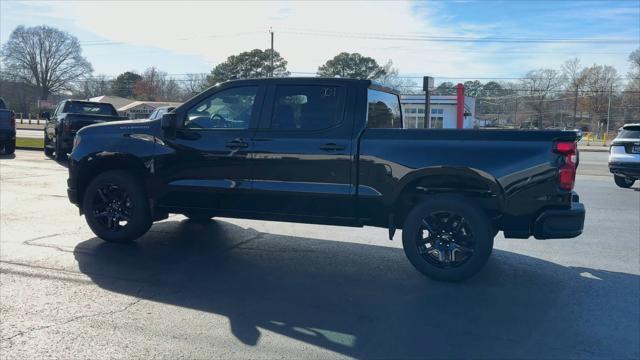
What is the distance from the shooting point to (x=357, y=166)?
5863 millimetres

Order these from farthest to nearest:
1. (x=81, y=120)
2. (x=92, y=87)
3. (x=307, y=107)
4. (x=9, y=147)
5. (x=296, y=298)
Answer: (x=92, y=87) → (x=9, y=147) → (x=81, y=120) → (x=307, y=107) → (x=296, y=298)

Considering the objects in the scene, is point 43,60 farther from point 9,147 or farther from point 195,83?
point 9,147

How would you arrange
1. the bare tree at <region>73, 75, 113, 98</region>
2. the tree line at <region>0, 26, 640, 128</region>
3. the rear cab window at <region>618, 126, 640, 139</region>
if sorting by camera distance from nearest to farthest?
the rear cab window at <region>618, 126, 640, 139</region>, the tree line at <region>0, 26, 640, 128</region>, the bare tree at <region>73, 75, 113, 98</region>

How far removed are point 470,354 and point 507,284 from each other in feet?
6.22

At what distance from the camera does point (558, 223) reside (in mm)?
5473

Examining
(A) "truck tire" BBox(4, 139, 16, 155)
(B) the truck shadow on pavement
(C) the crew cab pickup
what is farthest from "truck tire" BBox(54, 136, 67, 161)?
(B) the truck shadow on pavement

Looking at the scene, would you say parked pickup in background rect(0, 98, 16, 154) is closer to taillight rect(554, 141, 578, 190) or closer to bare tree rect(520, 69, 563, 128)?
taillight rect(554, 141, 578, 190)

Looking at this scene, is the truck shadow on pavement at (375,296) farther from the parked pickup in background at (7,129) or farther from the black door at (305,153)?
the parked pickup in background at (7,129)

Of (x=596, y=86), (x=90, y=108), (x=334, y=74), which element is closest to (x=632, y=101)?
(x=596, y=86)

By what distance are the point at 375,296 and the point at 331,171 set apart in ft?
4.75

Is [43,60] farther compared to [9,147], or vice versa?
[43,60]

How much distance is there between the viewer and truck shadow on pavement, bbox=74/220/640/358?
4.21m

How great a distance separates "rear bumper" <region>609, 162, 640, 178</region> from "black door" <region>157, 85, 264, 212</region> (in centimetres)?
1138

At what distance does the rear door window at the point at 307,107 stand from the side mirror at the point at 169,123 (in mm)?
1177
